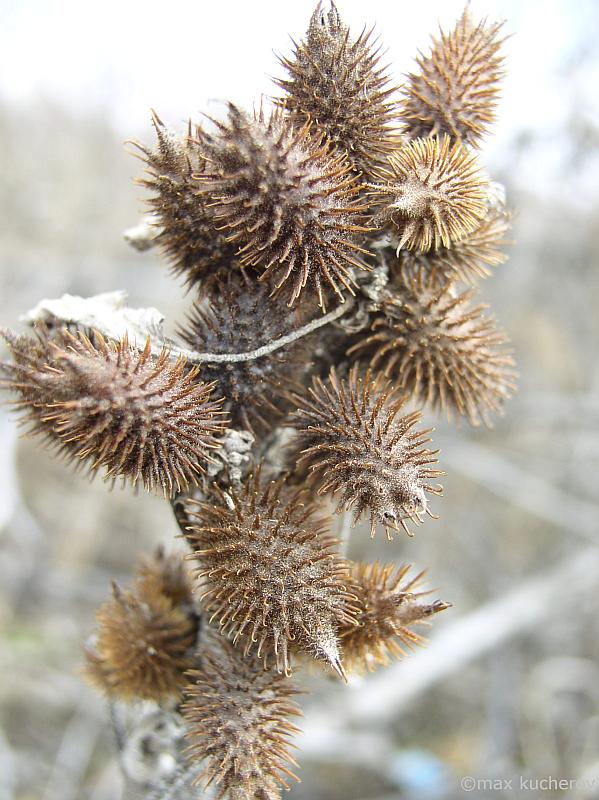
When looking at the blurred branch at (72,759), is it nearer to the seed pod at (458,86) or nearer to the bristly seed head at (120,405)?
the bristly seed head at (120,405)

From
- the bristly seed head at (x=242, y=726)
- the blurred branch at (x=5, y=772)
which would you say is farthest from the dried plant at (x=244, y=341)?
the blurred branch at (x=5, y=772)

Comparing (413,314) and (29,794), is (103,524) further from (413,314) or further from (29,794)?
(413,314)

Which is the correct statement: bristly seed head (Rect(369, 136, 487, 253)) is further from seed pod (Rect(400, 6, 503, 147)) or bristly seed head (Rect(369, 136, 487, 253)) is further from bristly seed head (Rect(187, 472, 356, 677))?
bristly seed head (Rect(187, 472, 356, 677))

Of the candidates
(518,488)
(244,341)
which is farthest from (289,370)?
(518,488)

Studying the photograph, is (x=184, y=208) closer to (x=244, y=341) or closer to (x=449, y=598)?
(x=244, y=341)

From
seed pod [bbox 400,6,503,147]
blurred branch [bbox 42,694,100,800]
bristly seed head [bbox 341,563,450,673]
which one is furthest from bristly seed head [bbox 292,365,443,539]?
blurred branch [bbox 42,694,100,800]

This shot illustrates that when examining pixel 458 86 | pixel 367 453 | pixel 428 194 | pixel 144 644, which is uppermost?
pixel 458 86
